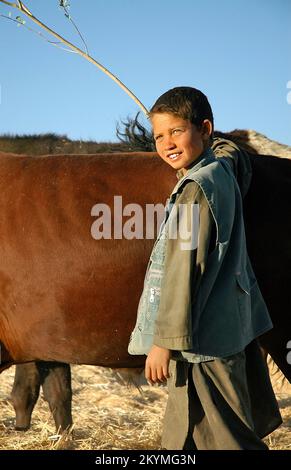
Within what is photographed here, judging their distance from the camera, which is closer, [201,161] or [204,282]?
[204,282]

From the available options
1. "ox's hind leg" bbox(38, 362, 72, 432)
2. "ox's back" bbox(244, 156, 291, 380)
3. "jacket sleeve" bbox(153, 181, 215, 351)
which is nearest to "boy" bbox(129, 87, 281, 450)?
"jacket sleeve" bbox(153, 181, 215, 351)

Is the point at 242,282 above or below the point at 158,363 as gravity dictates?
above

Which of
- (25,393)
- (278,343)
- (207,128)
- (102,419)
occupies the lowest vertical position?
(102,419)

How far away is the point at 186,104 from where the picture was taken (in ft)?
8.36

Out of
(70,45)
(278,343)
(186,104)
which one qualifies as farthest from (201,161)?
(70,45)

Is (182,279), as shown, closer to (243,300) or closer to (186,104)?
(243,300)

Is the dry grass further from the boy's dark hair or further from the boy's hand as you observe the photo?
the boy's dark hair

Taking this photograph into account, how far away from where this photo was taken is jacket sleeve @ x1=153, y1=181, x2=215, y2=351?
7.68ft

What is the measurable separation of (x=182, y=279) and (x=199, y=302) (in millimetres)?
119

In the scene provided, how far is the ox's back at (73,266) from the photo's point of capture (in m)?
3.25

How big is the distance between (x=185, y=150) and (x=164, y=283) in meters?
0.53

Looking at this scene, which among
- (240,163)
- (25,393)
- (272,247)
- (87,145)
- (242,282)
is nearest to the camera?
(242,282)

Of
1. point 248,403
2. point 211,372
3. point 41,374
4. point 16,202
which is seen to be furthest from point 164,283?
point 41,374

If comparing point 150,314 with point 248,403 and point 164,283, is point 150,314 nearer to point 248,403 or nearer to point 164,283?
point 164,283
